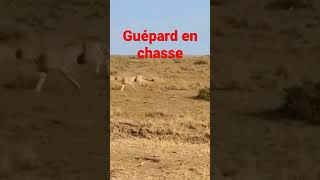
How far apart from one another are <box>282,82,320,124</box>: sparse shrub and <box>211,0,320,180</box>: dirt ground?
0.64 ft

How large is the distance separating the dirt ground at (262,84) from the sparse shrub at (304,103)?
0.64 feet

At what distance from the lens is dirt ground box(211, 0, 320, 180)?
25.1ft

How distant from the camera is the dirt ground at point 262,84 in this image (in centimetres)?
766

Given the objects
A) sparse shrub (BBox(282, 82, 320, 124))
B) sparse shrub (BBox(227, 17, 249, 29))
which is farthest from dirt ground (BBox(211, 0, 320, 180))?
sparse shrub (BBox(282, 82, 320, 124))

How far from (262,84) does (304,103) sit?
2873 millimetres
